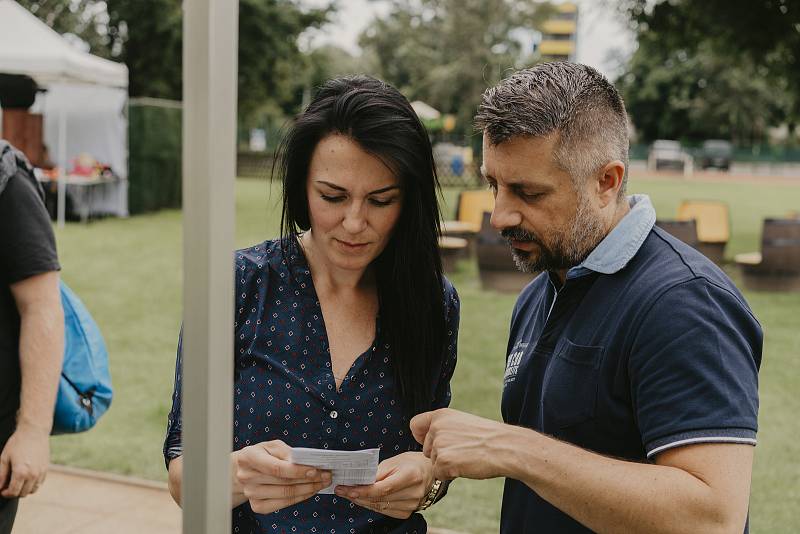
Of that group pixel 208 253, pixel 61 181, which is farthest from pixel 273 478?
pixel 61 181

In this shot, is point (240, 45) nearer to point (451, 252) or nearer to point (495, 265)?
point (451, 252)

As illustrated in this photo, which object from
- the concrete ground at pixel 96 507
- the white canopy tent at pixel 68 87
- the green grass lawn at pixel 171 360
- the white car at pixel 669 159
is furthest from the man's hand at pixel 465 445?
the white car at pixel 669 159

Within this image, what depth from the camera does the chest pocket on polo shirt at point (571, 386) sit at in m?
1.73

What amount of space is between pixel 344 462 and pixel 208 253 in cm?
81

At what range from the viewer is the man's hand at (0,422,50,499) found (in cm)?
219

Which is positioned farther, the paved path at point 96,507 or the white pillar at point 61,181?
the white pillar at point 61,181

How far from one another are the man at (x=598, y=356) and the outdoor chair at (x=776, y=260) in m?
9.67

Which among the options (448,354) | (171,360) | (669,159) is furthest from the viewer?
(669,159)

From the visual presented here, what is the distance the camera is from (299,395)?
2014 millimetres

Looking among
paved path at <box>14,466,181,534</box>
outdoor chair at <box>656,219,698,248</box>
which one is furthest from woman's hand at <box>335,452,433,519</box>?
outdoor chair at <box>656,219,698,248</box>

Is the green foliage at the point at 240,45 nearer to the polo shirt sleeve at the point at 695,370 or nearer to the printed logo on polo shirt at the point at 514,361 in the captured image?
the printed logo on polo shirt at the point at 514,361

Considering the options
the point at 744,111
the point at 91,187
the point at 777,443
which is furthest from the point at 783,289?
the point at 744,111

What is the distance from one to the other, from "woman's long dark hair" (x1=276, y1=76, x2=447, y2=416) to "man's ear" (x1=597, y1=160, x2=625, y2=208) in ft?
1.53

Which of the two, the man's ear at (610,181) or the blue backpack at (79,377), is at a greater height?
the man's ear at (610,181)
